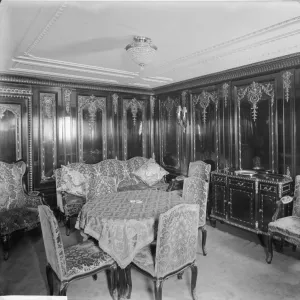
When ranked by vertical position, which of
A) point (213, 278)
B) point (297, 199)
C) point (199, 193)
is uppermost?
point (199, 193)

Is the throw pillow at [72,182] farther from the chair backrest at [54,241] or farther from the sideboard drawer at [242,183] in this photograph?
the sideboard drawer at [242,183]

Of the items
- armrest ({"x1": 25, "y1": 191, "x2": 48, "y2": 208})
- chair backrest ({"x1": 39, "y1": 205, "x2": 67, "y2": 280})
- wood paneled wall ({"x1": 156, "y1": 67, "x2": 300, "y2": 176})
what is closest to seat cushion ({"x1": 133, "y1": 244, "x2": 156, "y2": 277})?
chair backrest ({"x1": 39, "y1": 205, "x2": 67, "y2": 280})

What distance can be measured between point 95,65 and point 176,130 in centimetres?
253

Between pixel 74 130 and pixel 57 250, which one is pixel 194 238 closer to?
pixel 57 250

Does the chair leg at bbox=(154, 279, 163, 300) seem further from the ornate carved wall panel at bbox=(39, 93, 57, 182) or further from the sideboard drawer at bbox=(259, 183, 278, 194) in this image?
the ornate carved wall panel at bbox=(39, 93, 57, 182)

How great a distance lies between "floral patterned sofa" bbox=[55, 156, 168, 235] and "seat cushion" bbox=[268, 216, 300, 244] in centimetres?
235

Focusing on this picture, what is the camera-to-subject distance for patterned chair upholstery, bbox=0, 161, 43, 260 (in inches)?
143

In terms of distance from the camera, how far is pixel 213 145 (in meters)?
5.13

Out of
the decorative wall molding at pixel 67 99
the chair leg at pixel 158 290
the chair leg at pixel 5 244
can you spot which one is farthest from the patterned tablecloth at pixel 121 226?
the decorative wall molding at pixel 67 99

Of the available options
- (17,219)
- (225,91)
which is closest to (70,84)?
(17,219)

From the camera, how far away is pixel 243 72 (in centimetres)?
444

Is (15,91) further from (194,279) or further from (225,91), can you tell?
(194,279)

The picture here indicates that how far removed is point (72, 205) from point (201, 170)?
2.42 meters

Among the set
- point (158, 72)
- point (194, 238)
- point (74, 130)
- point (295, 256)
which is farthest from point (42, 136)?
point (295, 256)
